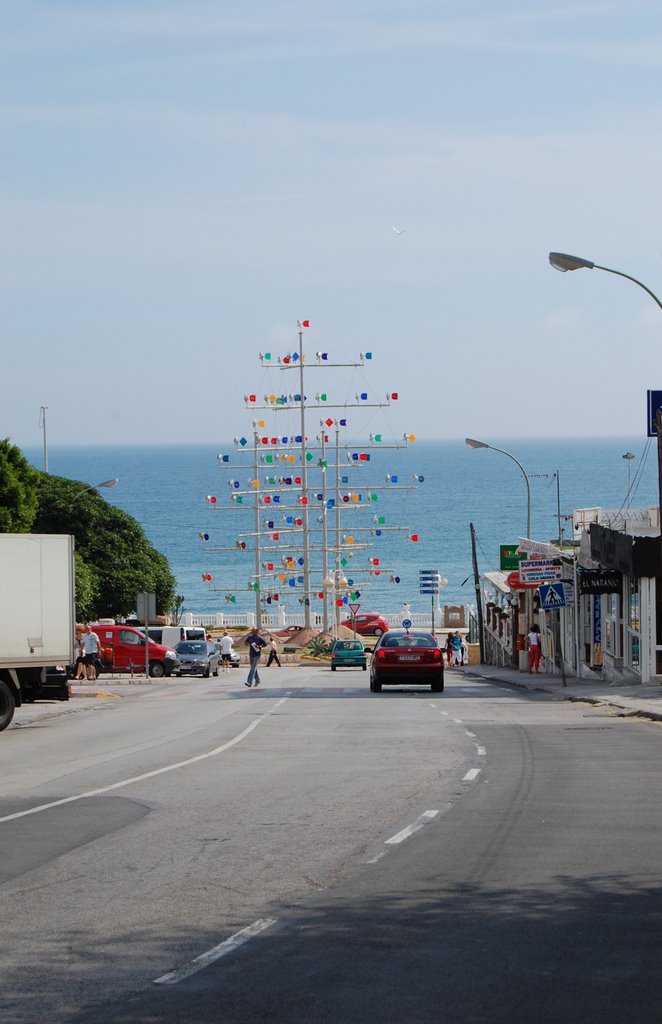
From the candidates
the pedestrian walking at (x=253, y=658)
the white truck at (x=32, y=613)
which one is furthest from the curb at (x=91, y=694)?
the white truck at (x=32, y=613)

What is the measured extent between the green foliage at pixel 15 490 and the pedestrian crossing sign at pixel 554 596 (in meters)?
16.0

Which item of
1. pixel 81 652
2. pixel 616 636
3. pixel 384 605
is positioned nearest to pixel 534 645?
pixel 616 636

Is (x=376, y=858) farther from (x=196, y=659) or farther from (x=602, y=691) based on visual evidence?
(x=196, y=659)

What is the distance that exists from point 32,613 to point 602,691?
1463cm

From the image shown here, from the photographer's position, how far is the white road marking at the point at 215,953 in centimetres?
739

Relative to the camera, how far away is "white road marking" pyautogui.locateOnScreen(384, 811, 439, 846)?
38.7 feet

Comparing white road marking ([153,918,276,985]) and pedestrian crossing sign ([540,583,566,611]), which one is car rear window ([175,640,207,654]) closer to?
pedestrian crossing sign ([540,583,566,611])

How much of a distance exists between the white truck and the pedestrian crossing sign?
1426 cm

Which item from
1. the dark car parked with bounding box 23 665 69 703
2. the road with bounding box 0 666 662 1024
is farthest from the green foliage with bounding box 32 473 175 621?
the road with bounding box 0 666 662 1024

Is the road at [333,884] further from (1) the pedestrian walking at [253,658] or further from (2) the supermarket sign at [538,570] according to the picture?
(1) the pedestrian walking at [253,658]

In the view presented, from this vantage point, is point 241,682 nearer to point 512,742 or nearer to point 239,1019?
point 512,742

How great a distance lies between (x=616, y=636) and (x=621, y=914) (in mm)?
31369

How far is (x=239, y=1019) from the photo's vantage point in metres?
6.59

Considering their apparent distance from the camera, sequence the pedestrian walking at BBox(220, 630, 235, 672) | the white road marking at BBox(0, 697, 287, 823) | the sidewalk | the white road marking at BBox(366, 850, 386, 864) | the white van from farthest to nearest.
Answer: the pedestrian walking at BBox(220, 630, 235, 672)
the white van
the sidewalk
the white road marking at BBox(0, 697, 287, 823)
the white road marking at BBox(366, 850, 386, 864)
